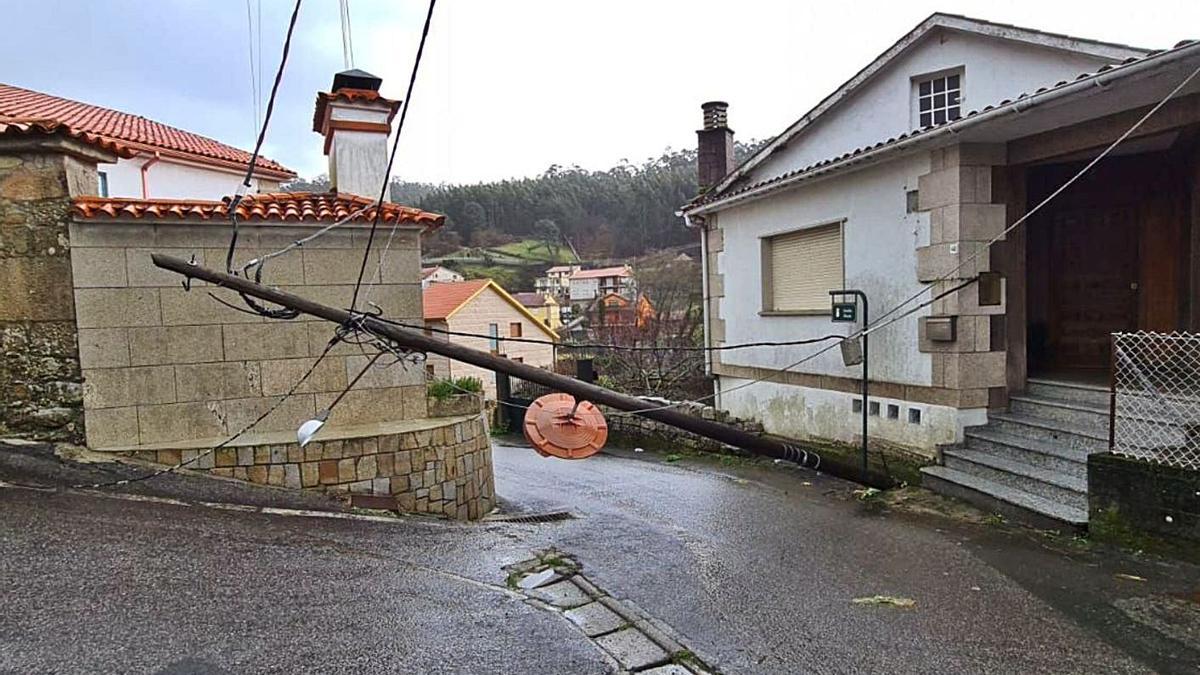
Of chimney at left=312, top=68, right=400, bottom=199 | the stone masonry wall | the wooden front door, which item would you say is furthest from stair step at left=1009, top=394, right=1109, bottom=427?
the stone masonry wall

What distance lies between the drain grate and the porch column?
4.72m

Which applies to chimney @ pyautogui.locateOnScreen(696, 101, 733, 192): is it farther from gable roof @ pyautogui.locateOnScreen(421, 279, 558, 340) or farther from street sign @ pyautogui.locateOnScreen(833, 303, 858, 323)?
gable roof @ pyautogui.locateOnScreen(421, 279, 558, 340)

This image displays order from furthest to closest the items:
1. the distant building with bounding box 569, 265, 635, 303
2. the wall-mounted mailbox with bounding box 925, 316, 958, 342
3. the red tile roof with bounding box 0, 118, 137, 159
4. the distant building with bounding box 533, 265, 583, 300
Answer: the distant building with bounding box 533, 265, 583, 300
the distant building with bounding box 569, 265, 635, 303
the wall-mounted mailbox with bounding box 925, 316, 958, 342
the red tile roof with bounding box 0, 118, 137, 159

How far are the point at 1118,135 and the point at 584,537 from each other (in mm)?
6570

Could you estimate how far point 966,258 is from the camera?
795cm

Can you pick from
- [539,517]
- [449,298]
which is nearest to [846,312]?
[539,517]

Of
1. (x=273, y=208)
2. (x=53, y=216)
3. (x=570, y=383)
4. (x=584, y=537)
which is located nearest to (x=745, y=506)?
(x=584, y=537)

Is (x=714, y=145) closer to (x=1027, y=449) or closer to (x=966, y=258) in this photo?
(x=966, y=258)

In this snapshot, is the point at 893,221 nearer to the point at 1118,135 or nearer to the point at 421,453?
the point at 1118,135

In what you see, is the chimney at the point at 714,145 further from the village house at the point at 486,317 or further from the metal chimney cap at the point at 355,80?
the village house at the point at 486,317

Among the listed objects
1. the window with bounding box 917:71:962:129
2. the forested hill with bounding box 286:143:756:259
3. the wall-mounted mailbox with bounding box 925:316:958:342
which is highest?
the forested hill with bounding box 286:143:756:259

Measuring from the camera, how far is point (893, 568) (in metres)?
5.57

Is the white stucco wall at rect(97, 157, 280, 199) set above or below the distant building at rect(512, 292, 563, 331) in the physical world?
above

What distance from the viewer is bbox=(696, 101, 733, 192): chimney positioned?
50.5 ft
